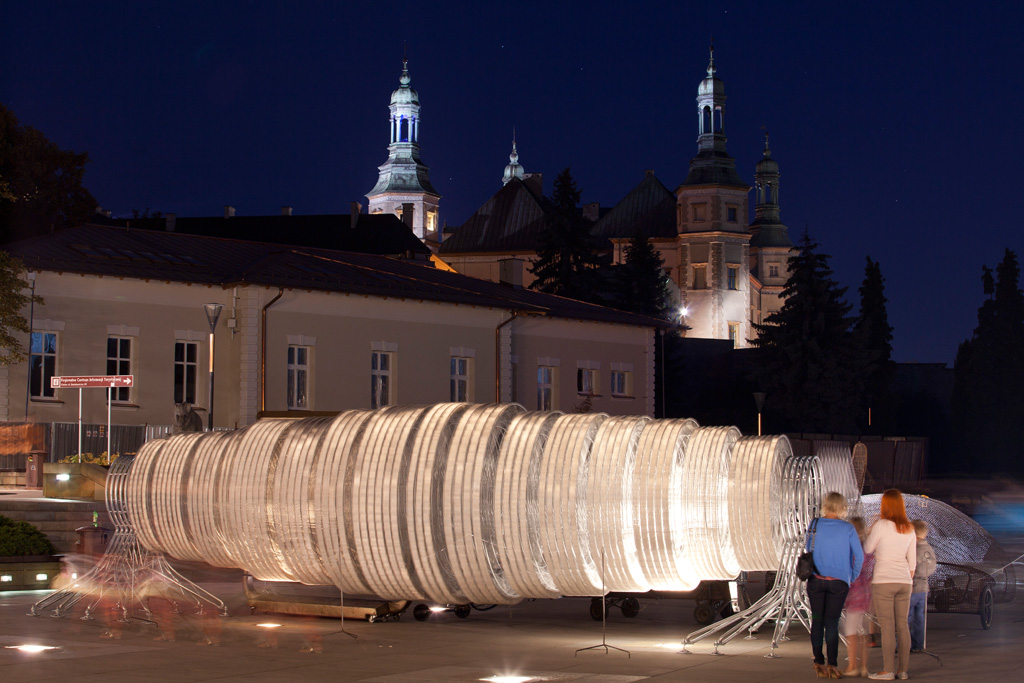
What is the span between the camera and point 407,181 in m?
127

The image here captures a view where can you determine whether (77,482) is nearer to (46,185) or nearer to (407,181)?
(46,185)

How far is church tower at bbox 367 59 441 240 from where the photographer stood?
12588cm

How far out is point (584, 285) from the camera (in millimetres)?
74438

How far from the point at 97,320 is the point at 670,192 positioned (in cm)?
8634

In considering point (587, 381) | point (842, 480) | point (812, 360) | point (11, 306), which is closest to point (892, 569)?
point (842, 480)

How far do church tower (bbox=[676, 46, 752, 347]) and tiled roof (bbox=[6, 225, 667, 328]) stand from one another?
6142 cm

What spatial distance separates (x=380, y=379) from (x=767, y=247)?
90334 millimetres

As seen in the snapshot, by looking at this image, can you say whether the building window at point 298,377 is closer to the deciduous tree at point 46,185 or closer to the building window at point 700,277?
the deciduous tree at point 46,185

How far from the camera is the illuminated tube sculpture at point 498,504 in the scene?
13148 mm

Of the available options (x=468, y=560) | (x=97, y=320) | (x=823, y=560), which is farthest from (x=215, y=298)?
(x=823, y=560)

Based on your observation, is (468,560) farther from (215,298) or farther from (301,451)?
(215,298)

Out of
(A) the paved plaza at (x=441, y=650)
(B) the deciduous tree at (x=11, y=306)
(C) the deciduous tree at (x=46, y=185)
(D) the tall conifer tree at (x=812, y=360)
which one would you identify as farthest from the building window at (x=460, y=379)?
(D) the tall conifer tree at (x=812, y=360)

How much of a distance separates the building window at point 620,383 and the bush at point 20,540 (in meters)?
28.6

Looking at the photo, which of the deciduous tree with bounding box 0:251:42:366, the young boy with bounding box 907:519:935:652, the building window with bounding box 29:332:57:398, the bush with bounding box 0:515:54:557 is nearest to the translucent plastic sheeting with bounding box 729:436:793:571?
the young boy with bounding box 907:519:935:652
